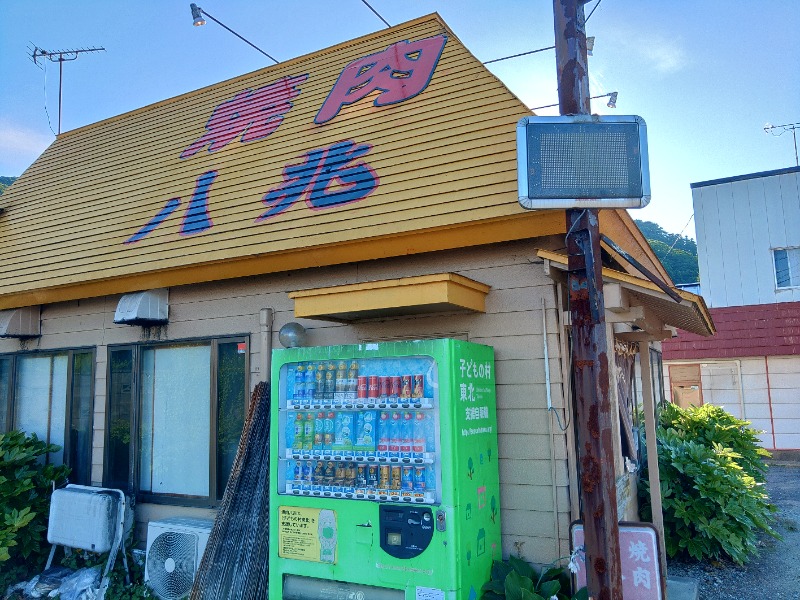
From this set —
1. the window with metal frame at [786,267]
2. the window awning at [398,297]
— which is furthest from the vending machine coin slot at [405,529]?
the window with metal frame at [786,267]

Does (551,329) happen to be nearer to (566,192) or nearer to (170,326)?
(566,192)

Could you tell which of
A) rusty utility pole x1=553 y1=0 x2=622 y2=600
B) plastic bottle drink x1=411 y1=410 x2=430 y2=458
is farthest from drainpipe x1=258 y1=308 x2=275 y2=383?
rusty utility pole x1=553 y1=0 x2=622 y2=600

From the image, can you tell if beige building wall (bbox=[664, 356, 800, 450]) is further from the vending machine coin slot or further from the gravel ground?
the vending machine coin slot

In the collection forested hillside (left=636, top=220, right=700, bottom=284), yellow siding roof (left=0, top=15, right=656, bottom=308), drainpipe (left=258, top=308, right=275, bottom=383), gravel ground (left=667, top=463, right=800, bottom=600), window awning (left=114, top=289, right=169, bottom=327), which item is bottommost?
gravel ground (left=667, top=463, right=800, bottom=600)

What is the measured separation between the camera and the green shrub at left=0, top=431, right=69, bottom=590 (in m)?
7.25

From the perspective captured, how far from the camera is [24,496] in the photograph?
7617mm

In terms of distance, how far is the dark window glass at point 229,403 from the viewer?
23.4 feet

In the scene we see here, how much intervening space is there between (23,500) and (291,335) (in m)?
4.25

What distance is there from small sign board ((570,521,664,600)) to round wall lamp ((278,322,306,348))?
333 cm

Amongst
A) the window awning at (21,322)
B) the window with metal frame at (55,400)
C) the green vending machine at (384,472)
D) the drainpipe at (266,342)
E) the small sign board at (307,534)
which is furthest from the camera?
the window awning at (21,322)

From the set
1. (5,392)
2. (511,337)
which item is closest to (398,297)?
(511,337)

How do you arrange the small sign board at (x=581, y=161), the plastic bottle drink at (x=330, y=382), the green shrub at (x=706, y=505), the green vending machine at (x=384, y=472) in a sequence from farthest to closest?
the green shrub at (x=706, y=505) → the plastic bottle drink at (x=330, y=382) → the green vending machine at (x=384, y=472) → the small sign board at (x=581, y=161)

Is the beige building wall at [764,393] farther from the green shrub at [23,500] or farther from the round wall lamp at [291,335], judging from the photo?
the green shrub at [23,500]

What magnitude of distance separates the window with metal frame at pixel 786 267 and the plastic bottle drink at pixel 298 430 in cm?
1737
